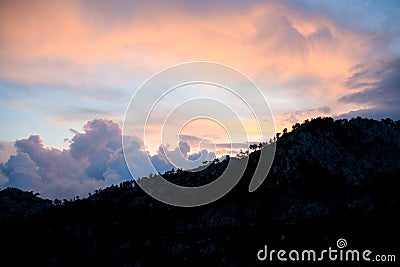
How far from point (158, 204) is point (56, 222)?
13.5 metres

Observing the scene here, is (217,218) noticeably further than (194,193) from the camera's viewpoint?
No

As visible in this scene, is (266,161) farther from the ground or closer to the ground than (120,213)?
farther from the ground

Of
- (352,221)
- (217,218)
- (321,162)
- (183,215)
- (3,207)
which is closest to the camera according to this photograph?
(352,221)

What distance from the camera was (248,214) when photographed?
36.5m

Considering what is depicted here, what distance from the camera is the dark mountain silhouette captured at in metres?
28.2

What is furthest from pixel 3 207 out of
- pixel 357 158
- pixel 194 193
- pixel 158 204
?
pixel 357 158

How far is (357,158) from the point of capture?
45281 millimetres

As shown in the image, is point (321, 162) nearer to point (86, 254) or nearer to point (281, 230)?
point (281, 230)

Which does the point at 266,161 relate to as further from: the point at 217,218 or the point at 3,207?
the point at 3,207

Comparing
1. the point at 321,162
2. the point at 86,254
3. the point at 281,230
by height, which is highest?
the point at 321,162

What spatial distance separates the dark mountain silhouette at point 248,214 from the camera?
28.2 meters

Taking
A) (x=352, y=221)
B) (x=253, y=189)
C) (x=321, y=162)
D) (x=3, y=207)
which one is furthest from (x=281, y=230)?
(x=3, y=207)

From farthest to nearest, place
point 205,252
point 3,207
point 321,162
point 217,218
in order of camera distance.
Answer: point 3,207 → point 321,162 → point 217,218 → point 205,252

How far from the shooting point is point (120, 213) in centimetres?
4406
